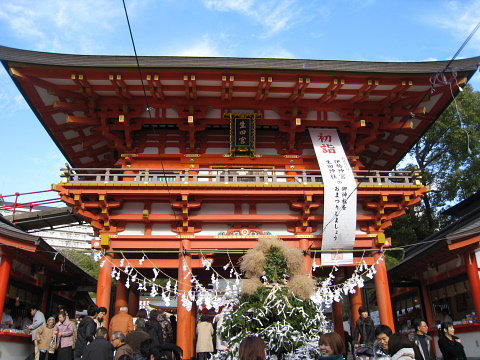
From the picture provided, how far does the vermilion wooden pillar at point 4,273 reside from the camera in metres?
11.2

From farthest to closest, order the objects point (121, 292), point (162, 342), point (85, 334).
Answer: point (121, 292), point (162, 342), point (85, 334)

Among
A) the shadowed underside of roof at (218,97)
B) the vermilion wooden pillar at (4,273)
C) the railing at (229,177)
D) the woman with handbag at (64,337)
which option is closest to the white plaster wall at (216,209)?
the railing at (229,177)

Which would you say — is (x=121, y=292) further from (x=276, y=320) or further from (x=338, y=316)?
(x=276, y=320)

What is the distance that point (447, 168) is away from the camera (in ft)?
77.9

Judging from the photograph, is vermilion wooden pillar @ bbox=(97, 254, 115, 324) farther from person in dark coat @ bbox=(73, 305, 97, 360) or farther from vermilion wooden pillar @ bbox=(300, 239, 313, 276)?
vermilion wooden pillar @ bbox=(300, 239, 313, 276)

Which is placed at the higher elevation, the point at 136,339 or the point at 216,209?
the point at 216,209

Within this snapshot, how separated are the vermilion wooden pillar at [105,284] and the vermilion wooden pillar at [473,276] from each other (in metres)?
10.4

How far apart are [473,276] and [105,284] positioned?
1061 cm

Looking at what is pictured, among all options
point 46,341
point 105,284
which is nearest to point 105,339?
point 46,341

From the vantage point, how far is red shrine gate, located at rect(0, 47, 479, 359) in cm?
1270

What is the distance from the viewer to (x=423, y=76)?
13.2m

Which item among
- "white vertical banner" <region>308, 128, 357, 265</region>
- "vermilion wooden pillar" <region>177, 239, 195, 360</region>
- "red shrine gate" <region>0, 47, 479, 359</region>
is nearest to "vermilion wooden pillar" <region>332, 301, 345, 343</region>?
"red shrine gate" <region>0, 47, 479, 359</region>

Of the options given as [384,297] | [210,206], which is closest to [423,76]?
[384,297]

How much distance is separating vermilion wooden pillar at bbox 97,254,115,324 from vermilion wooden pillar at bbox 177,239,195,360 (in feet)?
6.99
